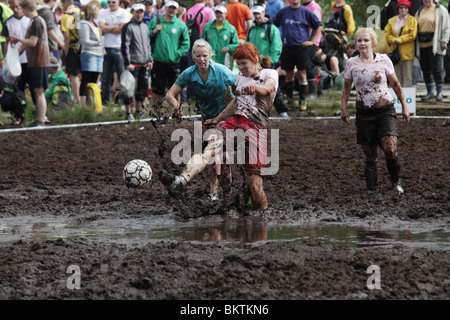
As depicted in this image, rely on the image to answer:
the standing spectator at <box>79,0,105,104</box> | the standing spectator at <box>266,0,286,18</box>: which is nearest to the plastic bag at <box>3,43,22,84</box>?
the standing spectator at <box>79,0,105,104</box>

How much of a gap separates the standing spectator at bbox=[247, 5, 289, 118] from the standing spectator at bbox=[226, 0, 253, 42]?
50.2 inches

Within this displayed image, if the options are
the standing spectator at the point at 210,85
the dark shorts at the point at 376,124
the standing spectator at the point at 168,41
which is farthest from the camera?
the standing spectator at the point at 168,41

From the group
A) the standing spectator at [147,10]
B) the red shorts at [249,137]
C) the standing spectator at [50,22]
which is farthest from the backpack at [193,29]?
the red shorts at [249,137]

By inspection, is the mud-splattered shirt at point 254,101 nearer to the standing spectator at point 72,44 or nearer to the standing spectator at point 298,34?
the standing spectator at point 298,34

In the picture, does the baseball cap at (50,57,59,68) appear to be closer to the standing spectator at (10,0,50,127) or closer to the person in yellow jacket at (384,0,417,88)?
the standing spectator at (10,0,50,127)

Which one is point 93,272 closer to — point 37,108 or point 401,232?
point 401,232

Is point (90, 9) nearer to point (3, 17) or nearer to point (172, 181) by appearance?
point (3, 17)

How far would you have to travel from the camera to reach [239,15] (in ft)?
60.6

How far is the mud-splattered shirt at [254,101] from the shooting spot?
29.6 feet

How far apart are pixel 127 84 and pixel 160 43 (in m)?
1.27

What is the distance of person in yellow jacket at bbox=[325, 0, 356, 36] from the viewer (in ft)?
66.4

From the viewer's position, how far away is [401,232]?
8.06 m

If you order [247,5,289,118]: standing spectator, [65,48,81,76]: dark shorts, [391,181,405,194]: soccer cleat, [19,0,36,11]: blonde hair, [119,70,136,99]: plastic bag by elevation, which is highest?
[19,0,36,11]: blonde hair

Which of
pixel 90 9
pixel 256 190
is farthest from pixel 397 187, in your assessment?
pixel 90 9
